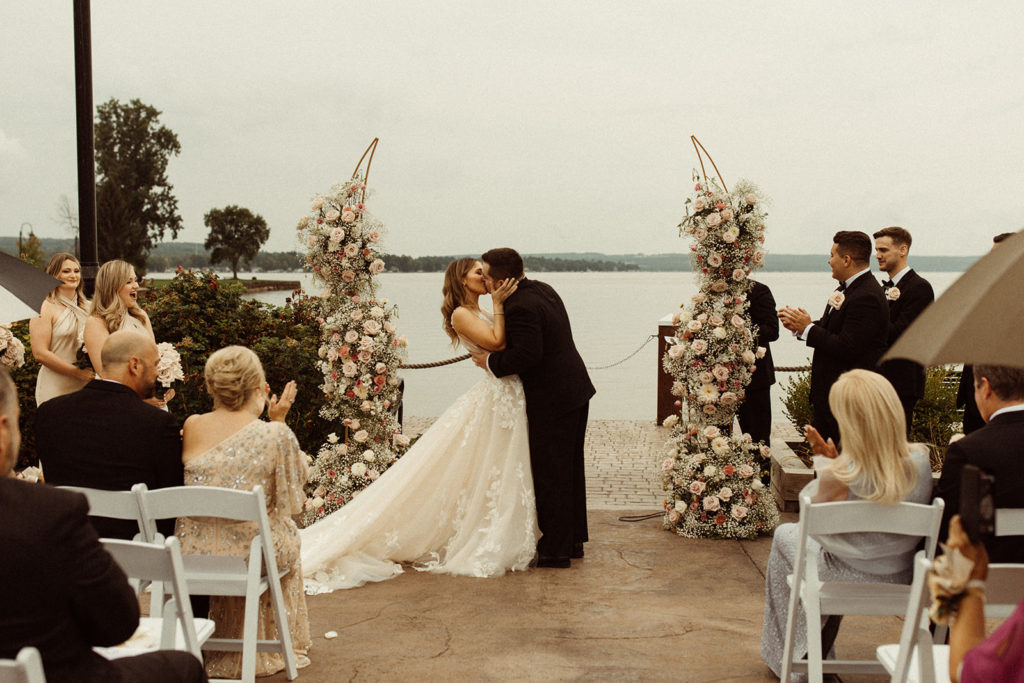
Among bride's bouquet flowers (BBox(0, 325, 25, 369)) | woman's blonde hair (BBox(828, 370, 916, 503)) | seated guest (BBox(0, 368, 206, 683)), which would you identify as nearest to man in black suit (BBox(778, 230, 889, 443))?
woman's blonde hair (BBox(828, 370, 916, 503))

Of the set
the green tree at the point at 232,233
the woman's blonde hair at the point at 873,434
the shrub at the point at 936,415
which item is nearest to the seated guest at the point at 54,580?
the woman's blonde hair at the point at 873,434

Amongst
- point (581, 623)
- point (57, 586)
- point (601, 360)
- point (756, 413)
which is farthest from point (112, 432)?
point (601, 360)

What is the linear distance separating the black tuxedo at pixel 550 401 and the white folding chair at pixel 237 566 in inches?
88.9

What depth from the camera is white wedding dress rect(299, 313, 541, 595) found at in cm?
621

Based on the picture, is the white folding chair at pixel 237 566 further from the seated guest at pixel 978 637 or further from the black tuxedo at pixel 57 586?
the seated guest at pixel 978 637

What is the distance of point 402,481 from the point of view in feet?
20.9

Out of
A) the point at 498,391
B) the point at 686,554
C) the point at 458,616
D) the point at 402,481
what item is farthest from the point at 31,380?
the point at 686,554

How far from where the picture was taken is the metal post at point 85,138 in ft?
24.2

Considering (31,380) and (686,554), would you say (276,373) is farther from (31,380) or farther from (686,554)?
(686,554)

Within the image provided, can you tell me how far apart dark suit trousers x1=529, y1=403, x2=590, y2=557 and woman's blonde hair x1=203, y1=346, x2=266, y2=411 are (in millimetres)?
2463

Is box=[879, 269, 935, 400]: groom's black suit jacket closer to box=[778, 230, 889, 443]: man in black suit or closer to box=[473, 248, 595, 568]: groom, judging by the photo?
box=[778, 230, 889, 443]: man in black suit

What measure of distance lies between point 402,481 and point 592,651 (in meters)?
2.11

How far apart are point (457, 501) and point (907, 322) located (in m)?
3.49

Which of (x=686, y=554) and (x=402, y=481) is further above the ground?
(x=402, y=481)
